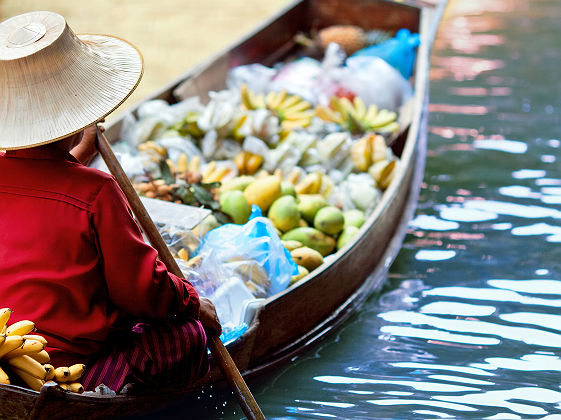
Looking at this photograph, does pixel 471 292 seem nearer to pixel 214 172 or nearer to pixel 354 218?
pixel 354 218

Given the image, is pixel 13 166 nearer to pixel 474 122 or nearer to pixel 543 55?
pixel 474 122

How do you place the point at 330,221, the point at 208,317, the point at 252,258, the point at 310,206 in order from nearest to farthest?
the point at 208,317
the point at 252,258
the point at 330,221
the point at 310,206

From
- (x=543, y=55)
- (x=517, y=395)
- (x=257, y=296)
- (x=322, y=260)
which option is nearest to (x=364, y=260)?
(x=322, y=260)

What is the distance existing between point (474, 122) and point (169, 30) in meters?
3.48

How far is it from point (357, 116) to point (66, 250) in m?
2.65

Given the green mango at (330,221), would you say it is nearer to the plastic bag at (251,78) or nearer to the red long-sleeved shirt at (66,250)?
the red long-sleeved shirt at (66,250)

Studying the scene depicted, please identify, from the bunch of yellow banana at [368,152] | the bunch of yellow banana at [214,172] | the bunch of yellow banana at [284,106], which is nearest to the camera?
the bunch of yellow banana at [214,172]

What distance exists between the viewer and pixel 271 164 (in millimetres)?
3332

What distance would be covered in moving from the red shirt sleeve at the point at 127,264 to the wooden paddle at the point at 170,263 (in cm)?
25

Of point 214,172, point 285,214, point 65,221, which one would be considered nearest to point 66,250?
point 65,221

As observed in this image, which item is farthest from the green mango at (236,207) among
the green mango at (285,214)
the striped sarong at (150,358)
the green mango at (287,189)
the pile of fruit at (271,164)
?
the striped sarong at (150,358)

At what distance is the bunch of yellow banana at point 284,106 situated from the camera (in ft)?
12.4

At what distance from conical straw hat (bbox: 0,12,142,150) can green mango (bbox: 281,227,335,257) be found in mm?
1243

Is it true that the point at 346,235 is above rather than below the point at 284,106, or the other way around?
below
